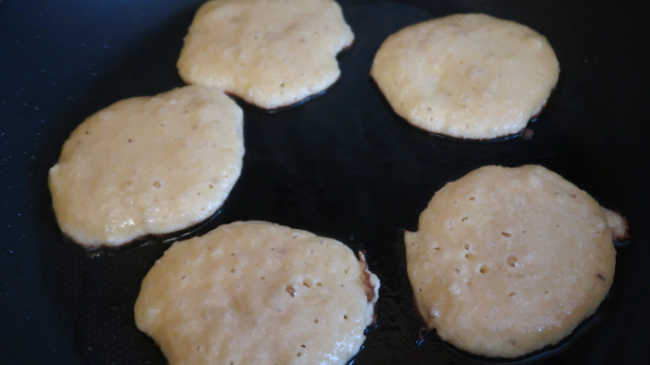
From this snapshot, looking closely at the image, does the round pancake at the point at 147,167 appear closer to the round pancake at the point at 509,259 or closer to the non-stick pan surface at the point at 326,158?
the non-stick pan surface at the point at 326,158

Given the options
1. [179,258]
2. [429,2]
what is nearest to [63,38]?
[179,258]

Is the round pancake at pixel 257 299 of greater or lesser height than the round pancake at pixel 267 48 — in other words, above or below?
below

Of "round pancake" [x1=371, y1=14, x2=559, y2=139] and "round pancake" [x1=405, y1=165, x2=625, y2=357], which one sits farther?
"round pancake" [x1=371, y1=14, x2=559, y2=139]

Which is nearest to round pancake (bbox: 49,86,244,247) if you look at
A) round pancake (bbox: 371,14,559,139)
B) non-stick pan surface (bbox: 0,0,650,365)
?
non-stick pan surface (bbox: 0,0,650,365)

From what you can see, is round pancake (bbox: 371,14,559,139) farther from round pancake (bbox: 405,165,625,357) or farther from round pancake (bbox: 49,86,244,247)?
round pancake (bbox: 49,86,244,247)

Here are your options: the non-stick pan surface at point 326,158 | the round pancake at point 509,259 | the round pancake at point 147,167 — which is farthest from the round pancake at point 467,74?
the round pancake at point 147,167

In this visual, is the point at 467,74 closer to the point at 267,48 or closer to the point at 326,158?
the point at 326,158

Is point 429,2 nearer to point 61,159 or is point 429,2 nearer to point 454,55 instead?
point 454,55
